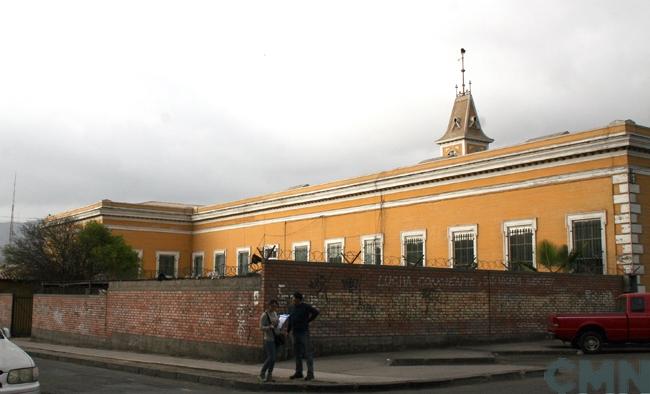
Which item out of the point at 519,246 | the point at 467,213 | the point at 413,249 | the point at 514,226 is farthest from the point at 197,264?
the point at 519,246

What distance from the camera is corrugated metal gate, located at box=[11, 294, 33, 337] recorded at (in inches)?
1353

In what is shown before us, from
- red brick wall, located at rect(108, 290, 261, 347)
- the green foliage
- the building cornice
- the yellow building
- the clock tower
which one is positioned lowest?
red brick wall, located at rect(108, 290, 261, 347)

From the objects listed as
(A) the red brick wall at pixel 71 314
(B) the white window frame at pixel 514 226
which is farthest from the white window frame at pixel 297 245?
(A) the red brick wall at pixel 71 314

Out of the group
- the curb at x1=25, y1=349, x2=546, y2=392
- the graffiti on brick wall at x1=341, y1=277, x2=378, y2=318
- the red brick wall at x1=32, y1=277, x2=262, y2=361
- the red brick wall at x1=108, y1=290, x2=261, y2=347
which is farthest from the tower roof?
the curb at x1=25, y1=349, x2=546, y2=392

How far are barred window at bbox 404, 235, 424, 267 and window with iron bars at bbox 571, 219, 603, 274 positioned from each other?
350 inches

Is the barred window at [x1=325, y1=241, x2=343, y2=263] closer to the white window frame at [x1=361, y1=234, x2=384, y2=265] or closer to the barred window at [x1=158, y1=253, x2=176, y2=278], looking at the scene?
the white window frame at [x1=361, y1=234, x2=384, y2=265]

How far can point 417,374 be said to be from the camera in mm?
15867

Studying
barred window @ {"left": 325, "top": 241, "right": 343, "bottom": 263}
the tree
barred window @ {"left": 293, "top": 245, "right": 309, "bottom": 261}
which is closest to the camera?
the tree

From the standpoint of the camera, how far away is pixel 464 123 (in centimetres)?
7456

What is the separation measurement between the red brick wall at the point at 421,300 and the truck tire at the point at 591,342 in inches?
112

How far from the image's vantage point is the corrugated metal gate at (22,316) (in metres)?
34.4

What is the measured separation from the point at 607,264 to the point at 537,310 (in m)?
5.28

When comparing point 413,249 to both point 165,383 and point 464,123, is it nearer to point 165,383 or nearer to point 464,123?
point 165,383

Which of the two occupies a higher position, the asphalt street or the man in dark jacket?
the man in dark jacket
